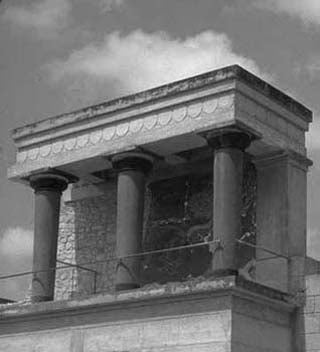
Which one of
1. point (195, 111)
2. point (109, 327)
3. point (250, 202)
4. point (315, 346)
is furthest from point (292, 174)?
point (109, 327)

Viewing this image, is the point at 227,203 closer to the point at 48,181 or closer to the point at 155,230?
the point at 155,230

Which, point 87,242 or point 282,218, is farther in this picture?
point 87,242

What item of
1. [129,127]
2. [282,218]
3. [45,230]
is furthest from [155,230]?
[282,218]

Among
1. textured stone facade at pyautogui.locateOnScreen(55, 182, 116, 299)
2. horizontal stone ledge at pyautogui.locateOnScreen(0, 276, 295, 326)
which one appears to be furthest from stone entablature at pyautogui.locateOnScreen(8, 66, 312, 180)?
horizontal stone ledge at pyautogui.locateOnScreen(0, 276, 295, 326)

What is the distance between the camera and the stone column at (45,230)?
1798 cm

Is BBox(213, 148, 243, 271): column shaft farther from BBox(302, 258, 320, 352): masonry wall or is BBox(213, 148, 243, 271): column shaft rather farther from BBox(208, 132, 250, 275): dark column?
BBox(302, 258, 320, 352): masonry wall

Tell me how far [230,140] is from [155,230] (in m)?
4.04

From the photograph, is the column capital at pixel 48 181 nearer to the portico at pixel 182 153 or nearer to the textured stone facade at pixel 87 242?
the portico at pixel 182 153

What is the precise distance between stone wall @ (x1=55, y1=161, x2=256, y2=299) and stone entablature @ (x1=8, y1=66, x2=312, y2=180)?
1447 mm

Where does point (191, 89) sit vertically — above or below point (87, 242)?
above

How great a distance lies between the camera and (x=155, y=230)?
64.3ft

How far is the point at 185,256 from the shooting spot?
19.0 m

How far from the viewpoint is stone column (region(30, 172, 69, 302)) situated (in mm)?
17984

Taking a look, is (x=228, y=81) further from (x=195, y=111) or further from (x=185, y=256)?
(x=185, y=256)
